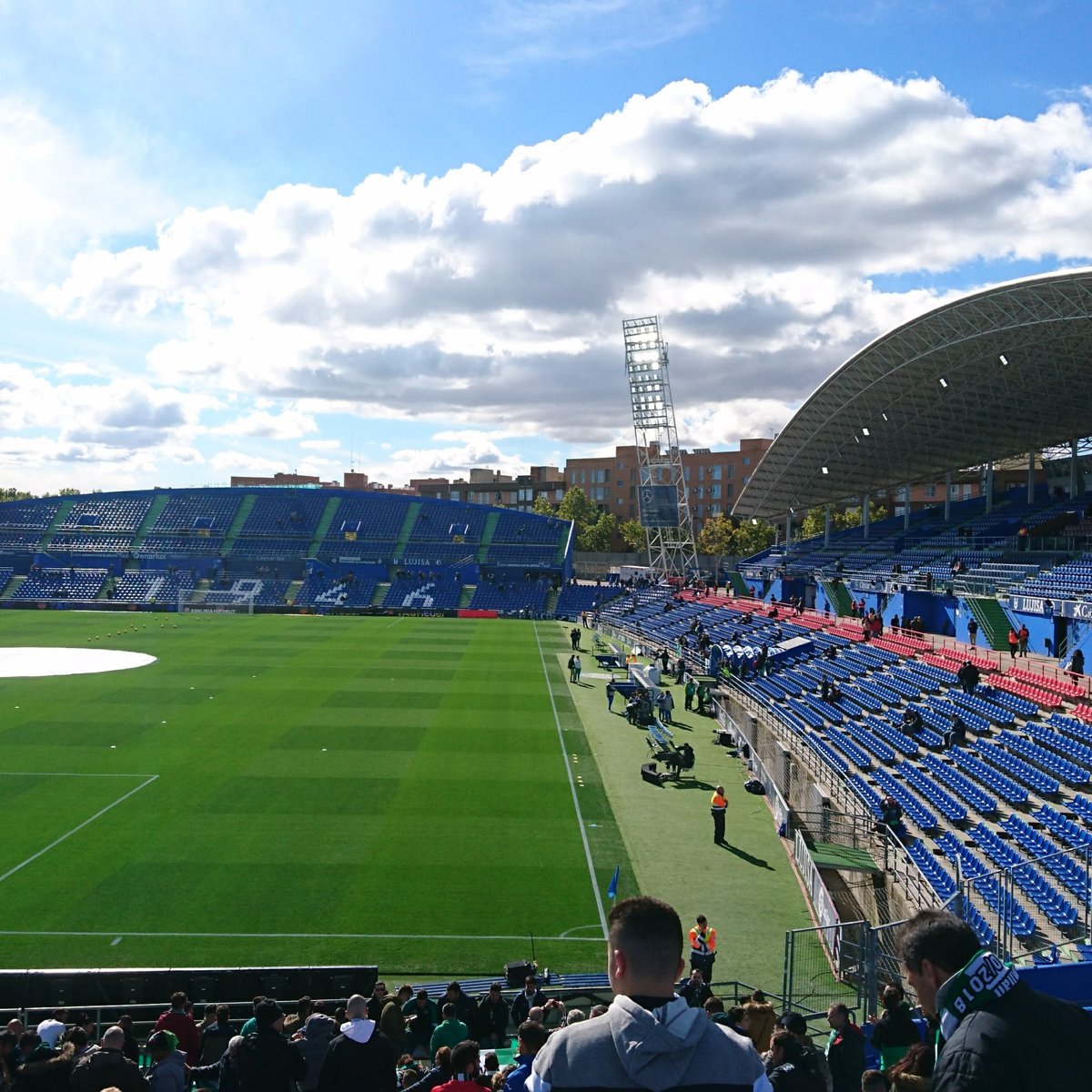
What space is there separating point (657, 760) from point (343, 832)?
30.5ft

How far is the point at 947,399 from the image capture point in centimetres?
4231

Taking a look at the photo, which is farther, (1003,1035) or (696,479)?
(696,479)

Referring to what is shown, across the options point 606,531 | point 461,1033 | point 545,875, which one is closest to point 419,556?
point 606,531

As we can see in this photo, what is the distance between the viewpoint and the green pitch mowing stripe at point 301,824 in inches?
548

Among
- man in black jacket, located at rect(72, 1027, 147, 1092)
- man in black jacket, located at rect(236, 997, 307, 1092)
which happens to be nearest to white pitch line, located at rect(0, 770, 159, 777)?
man in black jacket, located at rect(72, 1027, 147, 1092)

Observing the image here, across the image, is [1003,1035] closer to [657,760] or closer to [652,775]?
[652,775]

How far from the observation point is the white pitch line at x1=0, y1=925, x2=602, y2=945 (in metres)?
13.8

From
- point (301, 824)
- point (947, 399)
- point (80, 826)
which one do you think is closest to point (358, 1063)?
point (301, 824)

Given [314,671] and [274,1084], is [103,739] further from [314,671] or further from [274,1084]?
[274,1084]

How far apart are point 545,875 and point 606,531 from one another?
95099mm

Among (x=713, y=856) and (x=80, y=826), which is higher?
(x=80, y=826)

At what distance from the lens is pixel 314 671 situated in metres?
39.6

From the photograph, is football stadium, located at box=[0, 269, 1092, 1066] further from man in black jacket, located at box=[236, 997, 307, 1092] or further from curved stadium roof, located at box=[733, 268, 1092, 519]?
man in black jacket, located at box=[236, 997, 307, 1092]

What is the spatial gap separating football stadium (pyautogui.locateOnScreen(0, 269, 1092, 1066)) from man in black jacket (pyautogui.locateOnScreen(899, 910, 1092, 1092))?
5.06 metres
